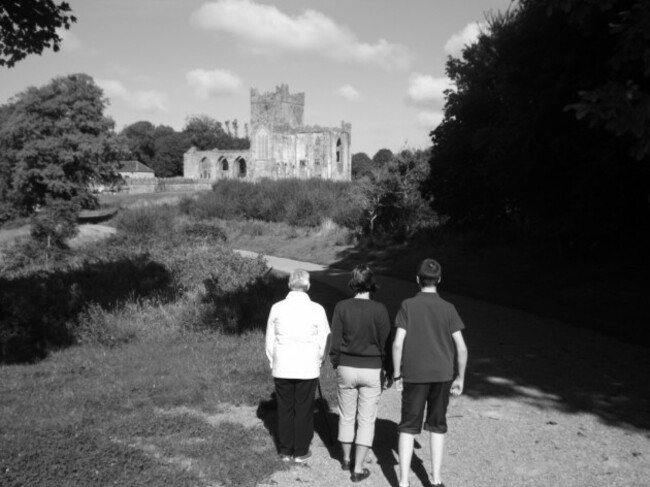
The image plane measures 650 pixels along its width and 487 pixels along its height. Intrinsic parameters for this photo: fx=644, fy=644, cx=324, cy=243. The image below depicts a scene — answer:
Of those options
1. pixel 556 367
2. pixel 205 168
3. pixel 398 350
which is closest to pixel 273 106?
pixel 205 168

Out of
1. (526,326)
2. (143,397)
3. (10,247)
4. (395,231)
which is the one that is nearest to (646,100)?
(526,326)

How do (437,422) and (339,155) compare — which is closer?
(437,422)

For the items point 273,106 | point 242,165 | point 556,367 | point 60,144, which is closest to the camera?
point 556,367

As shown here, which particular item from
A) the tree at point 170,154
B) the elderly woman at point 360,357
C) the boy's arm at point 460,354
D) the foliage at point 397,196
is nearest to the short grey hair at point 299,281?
the elderly woman at point 360,357

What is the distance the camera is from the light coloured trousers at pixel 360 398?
5.31 meters

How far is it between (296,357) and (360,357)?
60cm

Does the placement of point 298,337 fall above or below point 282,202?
above

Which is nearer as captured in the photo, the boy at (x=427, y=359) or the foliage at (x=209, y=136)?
the boy at (x=427, y=359)

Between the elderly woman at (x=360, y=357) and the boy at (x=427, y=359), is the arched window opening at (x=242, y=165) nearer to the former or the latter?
the elderly woman at (x=360, y=357)

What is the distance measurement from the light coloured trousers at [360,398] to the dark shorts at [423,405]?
0.39 metres

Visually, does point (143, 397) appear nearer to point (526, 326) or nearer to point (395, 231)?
point (526, 326)

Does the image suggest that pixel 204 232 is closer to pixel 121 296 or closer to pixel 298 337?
pixel 121 296

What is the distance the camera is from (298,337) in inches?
219

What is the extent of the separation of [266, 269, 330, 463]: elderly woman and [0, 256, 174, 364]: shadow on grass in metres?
5.66
